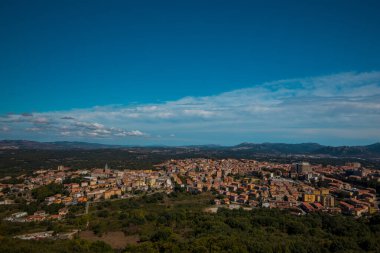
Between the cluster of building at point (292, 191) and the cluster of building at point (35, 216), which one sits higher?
the cluster of building at point (292, 191)

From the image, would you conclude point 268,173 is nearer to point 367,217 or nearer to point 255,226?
point 367,217

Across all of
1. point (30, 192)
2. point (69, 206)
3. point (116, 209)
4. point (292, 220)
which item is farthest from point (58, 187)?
point (292, 220)

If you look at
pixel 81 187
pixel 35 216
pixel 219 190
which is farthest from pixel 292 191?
pixel 35 216

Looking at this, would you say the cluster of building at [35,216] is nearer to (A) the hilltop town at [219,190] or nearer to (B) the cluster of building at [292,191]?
(A) the hilltop town at [219,190]

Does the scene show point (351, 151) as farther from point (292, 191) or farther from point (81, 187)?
point (81, 187)

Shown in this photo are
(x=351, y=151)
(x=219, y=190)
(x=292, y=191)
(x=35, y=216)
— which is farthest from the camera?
(x=351, y=151)

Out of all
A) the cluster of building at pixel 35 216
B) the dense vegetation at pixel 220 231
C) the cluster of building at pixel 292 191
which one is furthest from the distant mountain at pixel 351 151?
the cluster of building at pixel 35 216

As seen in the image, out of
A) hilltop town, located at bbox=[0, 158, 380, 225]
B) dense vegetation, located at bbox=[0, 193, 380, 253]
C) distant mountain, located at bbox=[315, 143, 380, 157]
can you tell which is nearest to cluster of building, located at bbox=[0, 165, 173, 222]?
hilltop town, located at bbox=[0, 158, 380, 225]

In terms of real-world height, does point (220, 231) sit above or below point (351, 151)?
below

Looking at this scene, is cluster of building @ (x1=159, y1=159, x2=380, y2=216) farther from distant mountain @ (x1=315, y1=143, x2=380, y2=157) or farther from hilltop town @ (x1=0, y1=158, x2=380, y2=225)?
distant mountain @ (x1=315, y1=143, x2=380, y2=157)
